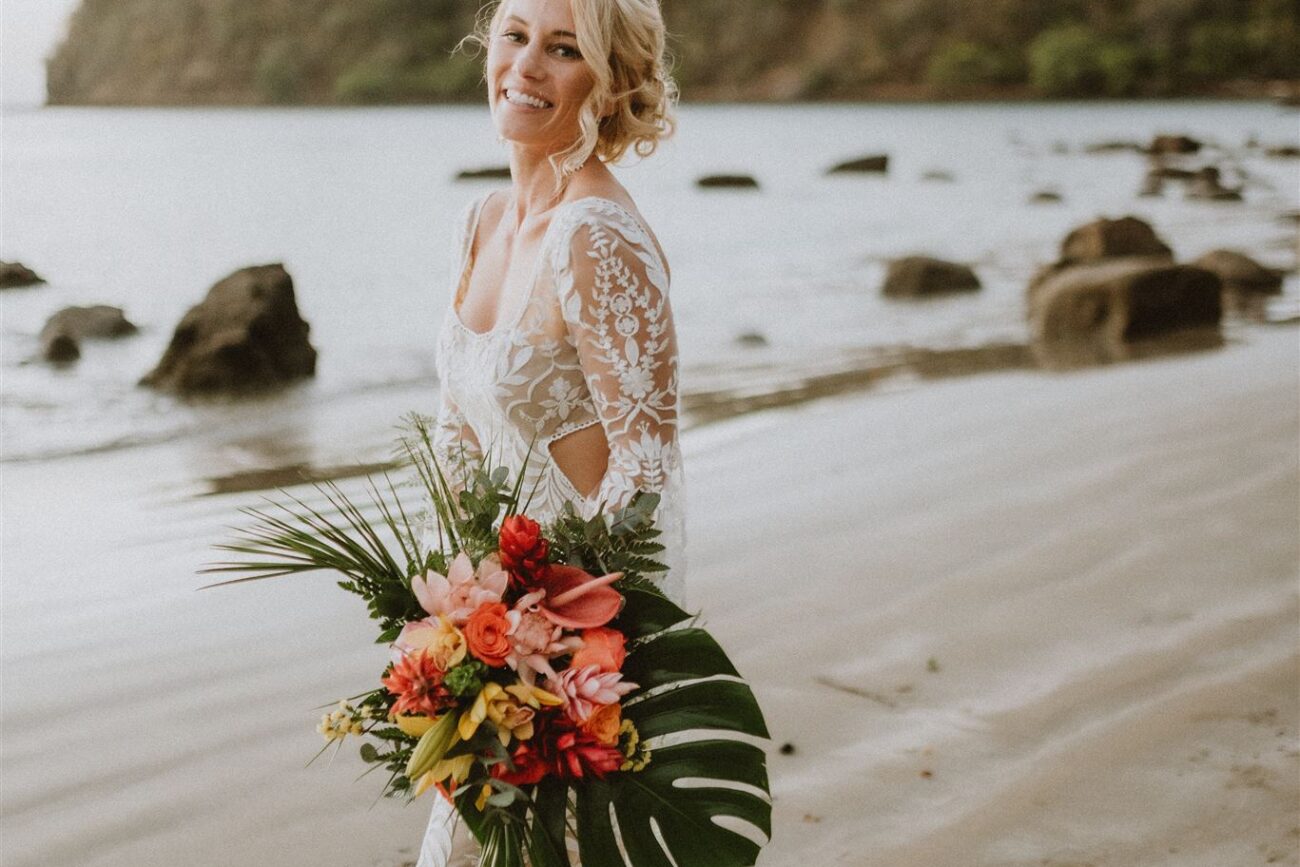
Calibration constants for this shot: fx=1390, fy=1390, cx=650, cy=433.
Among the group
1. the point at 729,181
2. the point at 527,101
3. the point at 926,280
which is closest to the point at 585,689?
the point at 527,101

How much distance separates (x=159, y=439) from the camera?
31.3 ft

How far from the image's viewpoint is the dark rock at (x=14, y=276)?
9.00 metres

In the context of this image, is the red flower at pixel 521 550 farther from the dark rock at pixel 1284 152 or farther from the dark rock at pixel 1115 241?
the dark rock at pixel 1284 152

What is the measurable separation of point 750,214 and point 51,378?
24534 mm

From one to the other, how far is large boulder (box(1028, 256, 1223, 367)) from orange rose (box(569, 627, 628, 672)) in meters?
10.3

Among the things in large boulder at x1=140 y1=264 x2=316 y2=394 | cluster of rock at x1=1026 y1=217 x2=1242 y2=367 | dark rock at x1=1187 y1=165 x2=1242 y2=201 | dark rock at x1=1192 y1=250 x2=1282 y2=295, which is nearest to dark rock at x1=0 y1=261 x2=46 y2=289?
large boulder at x1=140 y1=264 x2=316 y2=394

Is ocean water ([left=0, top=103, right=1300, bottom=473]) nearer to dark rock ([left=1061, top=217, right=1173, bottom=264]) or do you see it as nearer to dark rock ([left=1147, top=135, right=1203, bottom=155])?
dark rock ([left=1061, top=217, right=1173, bottom=264])

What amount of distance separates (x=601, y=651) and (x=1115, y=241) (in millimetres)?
14887

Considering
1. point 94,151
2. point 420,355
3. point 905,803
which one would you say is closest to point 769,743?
point 905,803

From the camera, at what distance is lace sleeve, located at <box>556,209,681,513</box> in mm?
2463

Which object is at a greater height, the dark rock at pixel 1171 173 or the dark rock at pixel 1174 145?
the dark rock at pixel 1174 145

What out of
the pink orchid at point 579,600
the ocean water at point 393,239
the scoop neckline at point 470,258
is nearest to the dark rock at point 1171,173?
the ocean water at point 393,239

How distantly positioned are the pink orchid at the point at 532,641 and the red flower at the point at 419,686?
0.10 meters

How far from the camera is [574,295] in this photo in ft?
8.16
